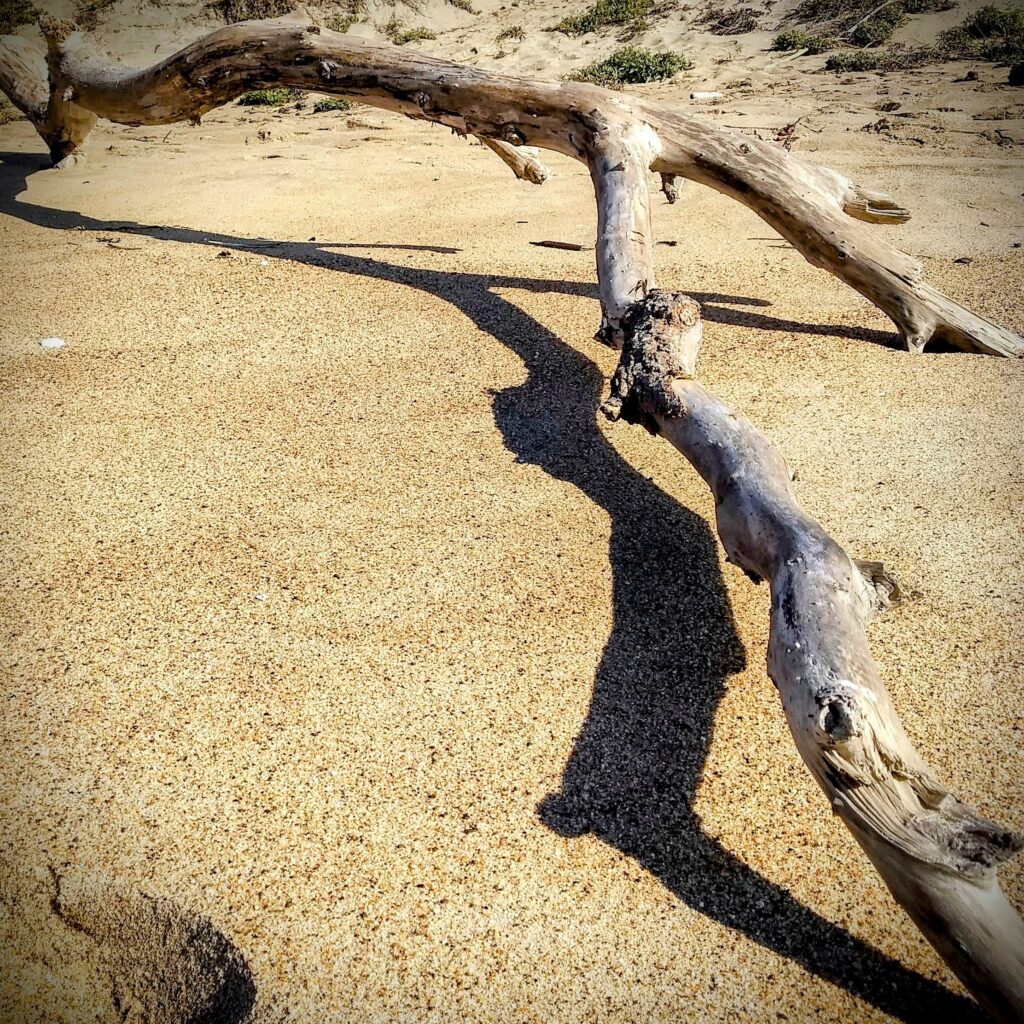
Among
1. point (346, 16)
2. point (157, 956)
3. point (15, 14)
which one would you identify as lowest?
point (157, 956)

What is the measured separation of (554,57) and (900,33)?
4.18m

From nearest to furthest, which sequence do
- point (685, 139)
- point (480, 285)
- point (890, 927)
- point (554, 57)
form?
point (890, 927) → point (685, 139) → point (480, 285) → point (554, 57)

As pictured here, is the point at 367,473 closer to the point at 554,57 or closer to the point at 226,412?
the point at 226,412

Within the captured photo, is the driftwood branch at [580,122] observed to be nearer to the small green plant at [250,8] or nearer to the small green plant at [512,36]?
the small green plant at [250,8]

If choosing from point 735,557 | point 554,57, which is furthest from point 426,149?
point 735,557

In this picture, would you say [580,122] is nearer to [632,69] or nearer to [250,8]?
[632,69]

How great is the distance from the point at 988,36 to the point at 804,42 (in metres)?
1.96

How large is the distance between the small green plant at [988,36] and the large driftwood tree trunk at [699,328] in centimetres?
642

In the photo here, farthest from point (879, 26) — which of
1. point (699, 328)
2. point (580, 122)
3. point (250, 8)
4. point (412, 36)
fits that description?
point (699, 328)

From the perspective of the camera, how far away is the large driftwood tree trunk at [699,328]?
1117mm

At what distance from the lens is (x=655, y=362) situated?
7.95 feet

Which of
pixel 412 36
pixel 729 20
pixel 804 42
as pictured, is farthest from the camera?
pixel 412 36

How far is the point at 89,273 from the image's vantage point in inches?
158

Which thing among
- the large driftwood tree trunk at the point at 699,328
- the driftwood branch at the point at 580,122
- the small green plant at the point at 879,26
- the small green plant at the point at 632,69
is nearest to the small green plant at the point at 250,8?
the small green plant at the point at 632,69
